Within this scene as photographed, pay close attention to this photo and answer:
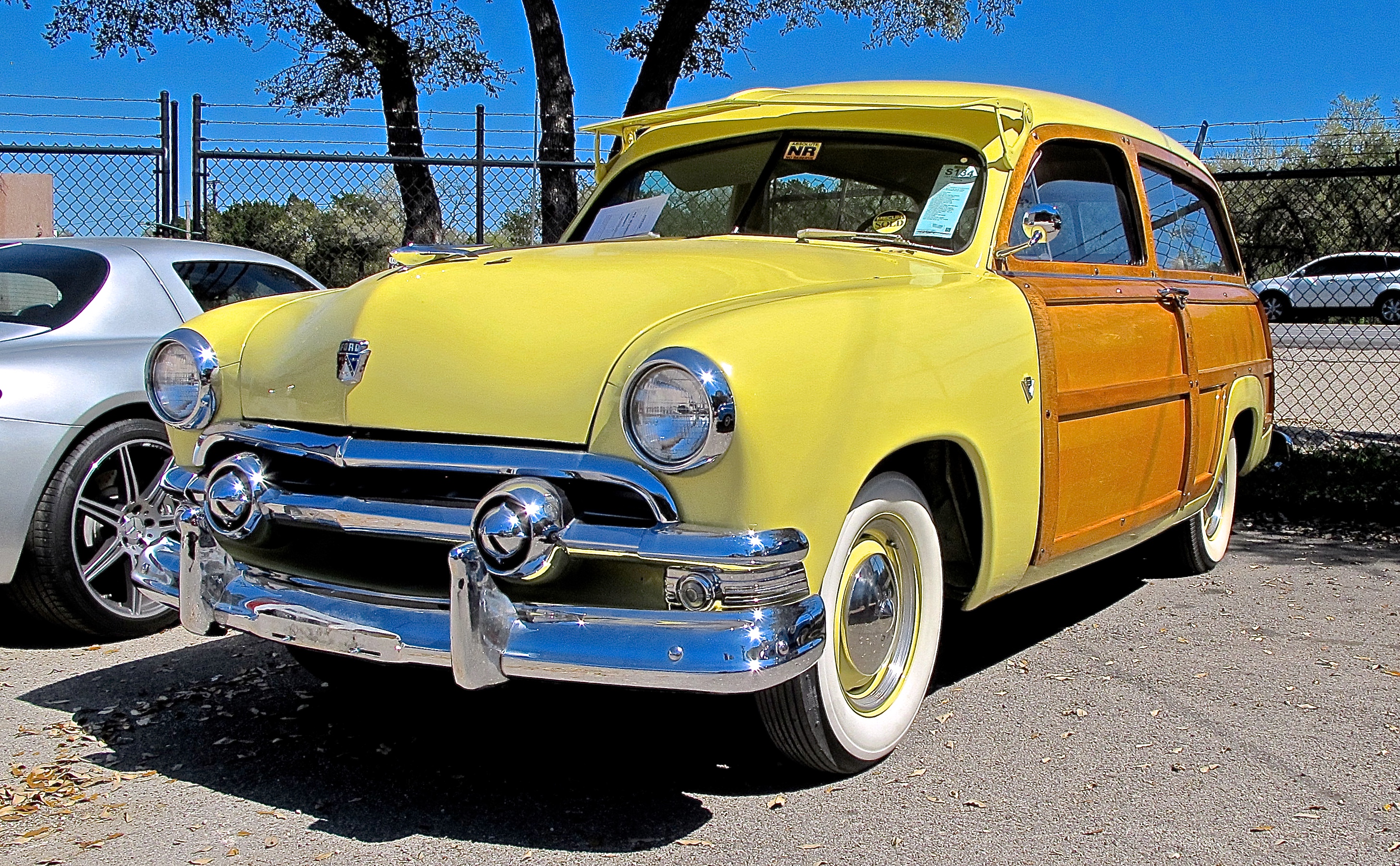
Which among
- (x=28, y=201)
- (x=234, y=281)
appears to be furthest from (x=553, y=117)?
(x=234, y=281)

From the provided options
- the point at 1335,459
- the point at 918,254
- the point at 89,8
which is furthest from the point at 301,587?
→ the point at 89,8

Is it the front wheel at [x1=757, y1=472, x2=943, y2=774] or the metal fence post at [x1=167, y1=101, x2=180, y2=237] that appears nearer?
the front wheel at [x1=757, y1=472, x2=943, y2=774]

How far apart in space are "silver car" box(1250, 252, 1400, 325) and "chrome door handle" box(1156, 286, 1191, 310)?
16.0 m

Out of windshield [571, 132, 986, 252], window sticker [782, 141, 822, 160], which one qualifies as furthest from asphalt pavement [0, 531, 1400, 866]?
window sticker [782, 141, 822, 160]

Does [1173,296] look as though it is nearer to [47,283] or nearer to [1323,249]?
[47,283]

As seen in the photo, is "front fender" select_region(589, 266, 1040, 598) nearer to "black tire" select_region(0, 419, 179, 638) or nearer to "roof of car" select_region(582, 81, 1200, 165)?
"roof of car" select_region(582, 81, 1200, 165)

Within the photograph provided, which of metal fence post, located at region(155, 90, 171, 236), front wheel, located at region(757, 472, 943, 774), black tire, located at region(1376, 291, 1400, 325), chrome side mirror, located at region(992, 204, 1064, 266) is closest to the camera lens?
front wheel, located at region(757, 472, 943, 774)

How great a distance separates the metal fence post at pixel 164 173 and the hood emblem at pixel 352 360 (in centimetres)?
602

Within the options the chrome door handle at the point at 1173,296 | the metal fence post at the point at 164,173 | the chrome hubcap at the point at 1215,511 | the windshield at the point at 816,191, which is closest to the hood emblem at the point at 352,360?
the windshield at the point at 816,191

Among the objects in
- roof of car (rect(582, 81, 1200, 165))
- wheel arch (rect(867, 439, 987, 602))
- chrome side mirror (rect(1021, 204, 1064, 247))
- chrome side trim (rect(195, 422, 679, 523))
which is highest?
roof of car (rect(582, 81, 1200, 165))

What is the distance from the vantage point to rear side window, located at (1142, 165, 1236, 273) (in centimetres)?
469

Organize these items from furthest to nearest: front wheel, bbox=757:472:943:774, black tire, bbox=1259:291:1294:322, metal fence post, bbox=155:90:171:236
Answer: black tire, bbox=1259:291:1294:322 < metal fence post, bbox=155:90:171:236 < front wheel, bbox=757:472:943:774

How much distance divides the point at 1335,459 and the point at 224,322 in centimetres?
625

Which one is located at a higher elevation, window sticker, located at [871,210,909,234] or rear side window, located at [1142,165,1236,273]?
rear side window, located at [1142,165,1236,273]
